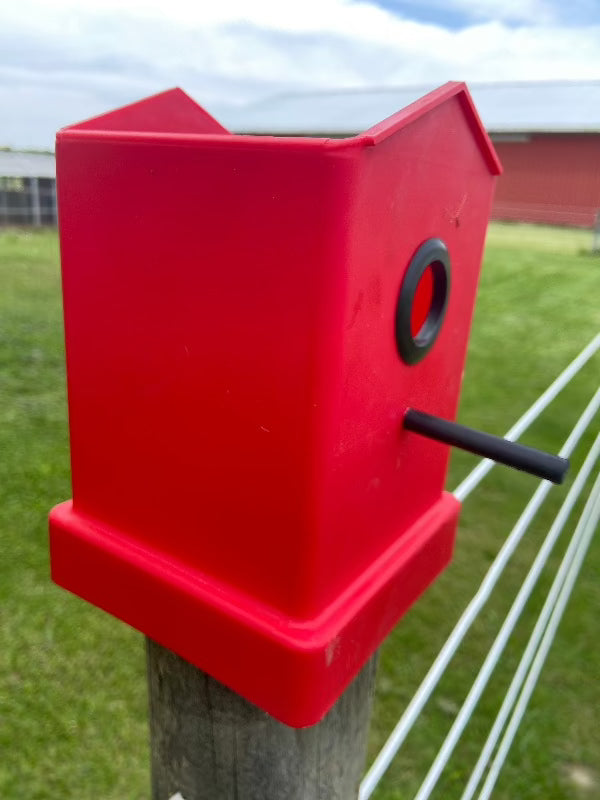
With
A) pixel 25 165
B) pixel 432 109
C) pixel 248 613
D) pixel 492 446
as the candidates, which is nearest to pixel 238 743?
pixel 248 613

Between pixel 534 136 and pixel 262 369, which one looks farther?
pixel 534 136

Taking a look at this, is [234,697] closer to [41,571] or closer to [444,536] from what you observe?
[444,536]

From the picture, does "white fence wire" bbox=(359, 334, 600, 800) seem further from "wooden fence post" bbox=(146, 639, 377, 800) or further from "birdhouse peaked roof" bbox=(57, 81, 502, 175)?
"birdhouse peaked roof" bbox=(57, 81, 502, 175)

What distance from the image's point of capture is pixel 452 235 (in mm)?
516

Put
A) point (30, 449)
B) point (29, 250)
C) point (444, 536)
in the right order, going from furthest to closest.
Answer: point (29, 250), point (30, 449), point (444, 536)

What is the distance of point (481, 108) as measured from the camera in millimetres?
16594

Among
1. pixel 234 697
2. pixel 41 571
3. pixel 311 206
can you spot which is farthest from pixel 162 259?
pixel 41 571

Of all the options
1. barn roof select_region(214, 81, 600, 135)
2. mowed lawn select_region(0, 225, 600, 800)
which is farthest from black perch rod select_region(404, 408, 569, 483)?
barn roof select_region(214, 81, 600, 135)

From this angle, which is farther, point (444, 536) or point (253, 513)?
point (444, 536)

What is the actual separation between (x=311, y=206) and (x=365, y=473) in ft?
0.66

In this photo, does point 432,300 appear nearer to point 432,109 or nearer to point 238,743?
point 432,109

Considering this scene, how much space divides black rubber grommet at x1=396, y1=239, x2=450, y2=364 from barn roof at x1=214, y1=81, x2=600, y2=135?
14329 mm

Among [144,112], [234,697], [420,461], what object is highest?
→ [144,112]

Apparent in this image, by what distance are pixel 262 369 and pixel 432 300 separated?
181 mm
